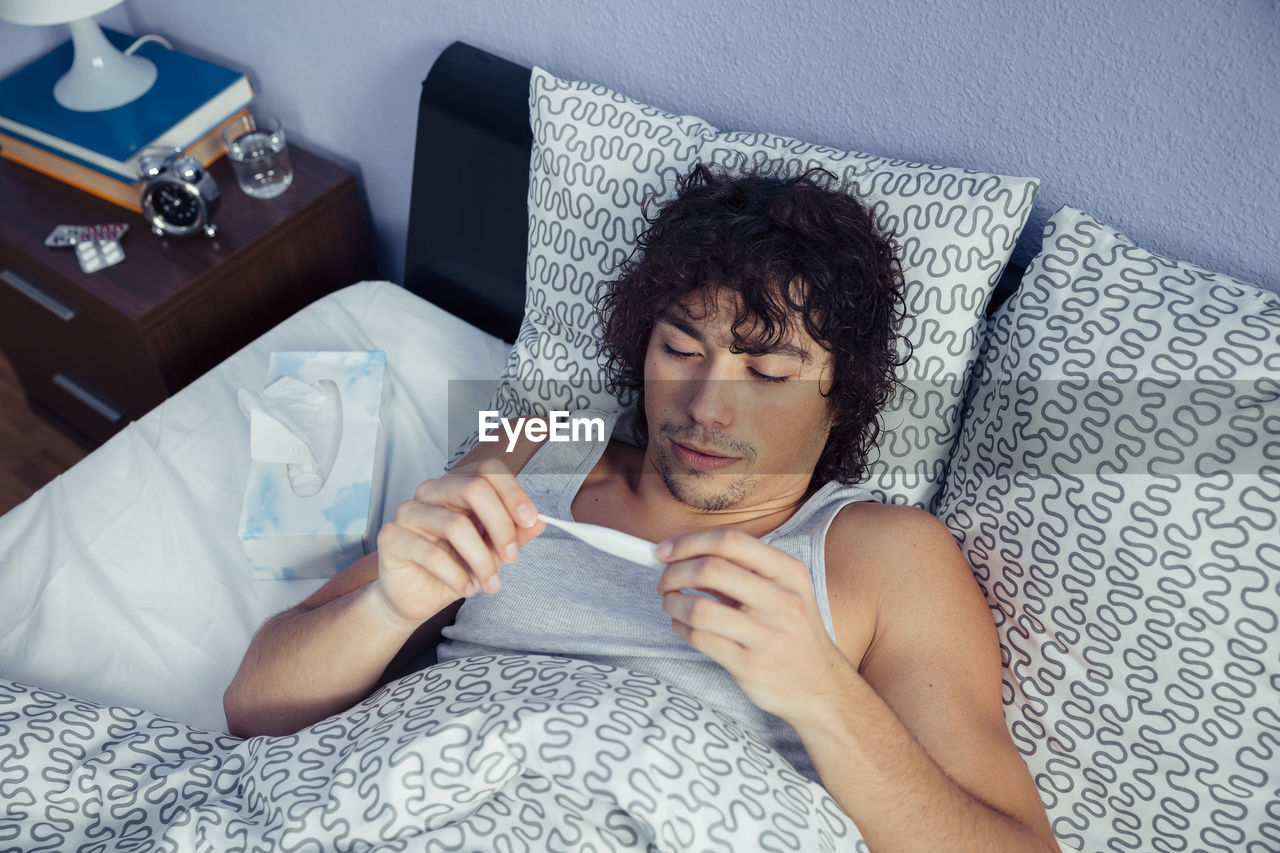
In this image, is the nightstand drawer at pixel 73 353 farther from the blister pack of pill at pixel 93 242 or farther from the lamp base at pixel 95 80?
the lamp base at pixel 95 80

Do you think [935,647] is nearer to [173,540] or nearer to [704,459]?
[704,459]

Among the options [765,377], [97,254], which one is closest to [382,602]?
[765,377]

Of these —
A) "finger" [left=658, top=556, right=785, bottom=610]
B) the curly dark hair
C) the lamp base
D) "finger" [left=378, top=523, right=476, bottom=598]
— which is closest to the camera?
"finger" [left=658, top=556, right=785, bottom=610]

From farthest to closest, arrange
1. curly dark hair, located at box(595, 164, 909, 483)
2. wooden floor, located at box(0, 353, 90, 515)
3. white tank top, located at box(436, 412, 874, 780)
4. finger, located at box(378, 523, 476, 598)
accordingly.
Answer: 1. wooden floor, located at box(0, 353, 90, 515)
2. curly dark hair, located at box(595, 164, 909, 483)
3. white tank top, located at box(436, 412, 874, 780)
4. finger, located at box(378, 523, 476, 598)

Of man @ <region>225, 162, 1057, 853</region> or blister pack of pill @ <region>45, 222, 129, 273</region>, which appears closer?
man @ <region>225, 162, 1057, 853</region>

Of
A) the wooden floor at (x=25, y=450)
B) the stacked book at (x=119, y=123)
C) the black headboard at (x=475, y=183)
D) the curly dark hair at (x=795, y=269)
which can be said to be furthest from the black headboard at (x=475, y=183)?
the wooden floor at (x=25, y=450)

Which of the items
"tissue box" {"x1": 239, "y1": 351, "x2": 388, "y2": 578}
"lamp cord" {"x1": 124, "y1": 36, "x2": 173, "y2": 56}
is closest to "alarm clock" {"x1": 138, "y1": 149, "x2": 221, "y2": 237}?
"lamp cord" {"x1": 124, "y1": 36, "x2": 173, "y2": 56}

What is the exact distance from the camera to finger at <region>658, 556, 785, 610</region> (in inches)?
31.0

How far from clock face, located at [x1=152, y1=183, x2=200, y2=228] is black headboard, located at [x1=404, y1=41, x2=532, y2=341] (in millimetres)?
414

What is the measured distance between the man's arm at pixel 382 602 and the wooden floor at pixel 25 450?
48.7 inches

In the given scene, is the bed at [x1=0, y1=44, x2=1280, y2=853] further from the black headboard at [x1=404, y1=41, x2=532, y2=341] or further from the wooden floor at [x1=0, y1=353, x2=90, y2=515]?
the wooden floor at [x1=0, y1=353, x2=90, y2=515]

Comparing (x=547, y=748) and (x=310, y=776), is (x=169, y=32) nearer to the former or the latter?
(x=310, y=776)

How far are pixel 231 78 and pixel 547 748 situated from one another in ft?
5.19

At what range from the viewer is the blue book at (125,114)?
1.68m
